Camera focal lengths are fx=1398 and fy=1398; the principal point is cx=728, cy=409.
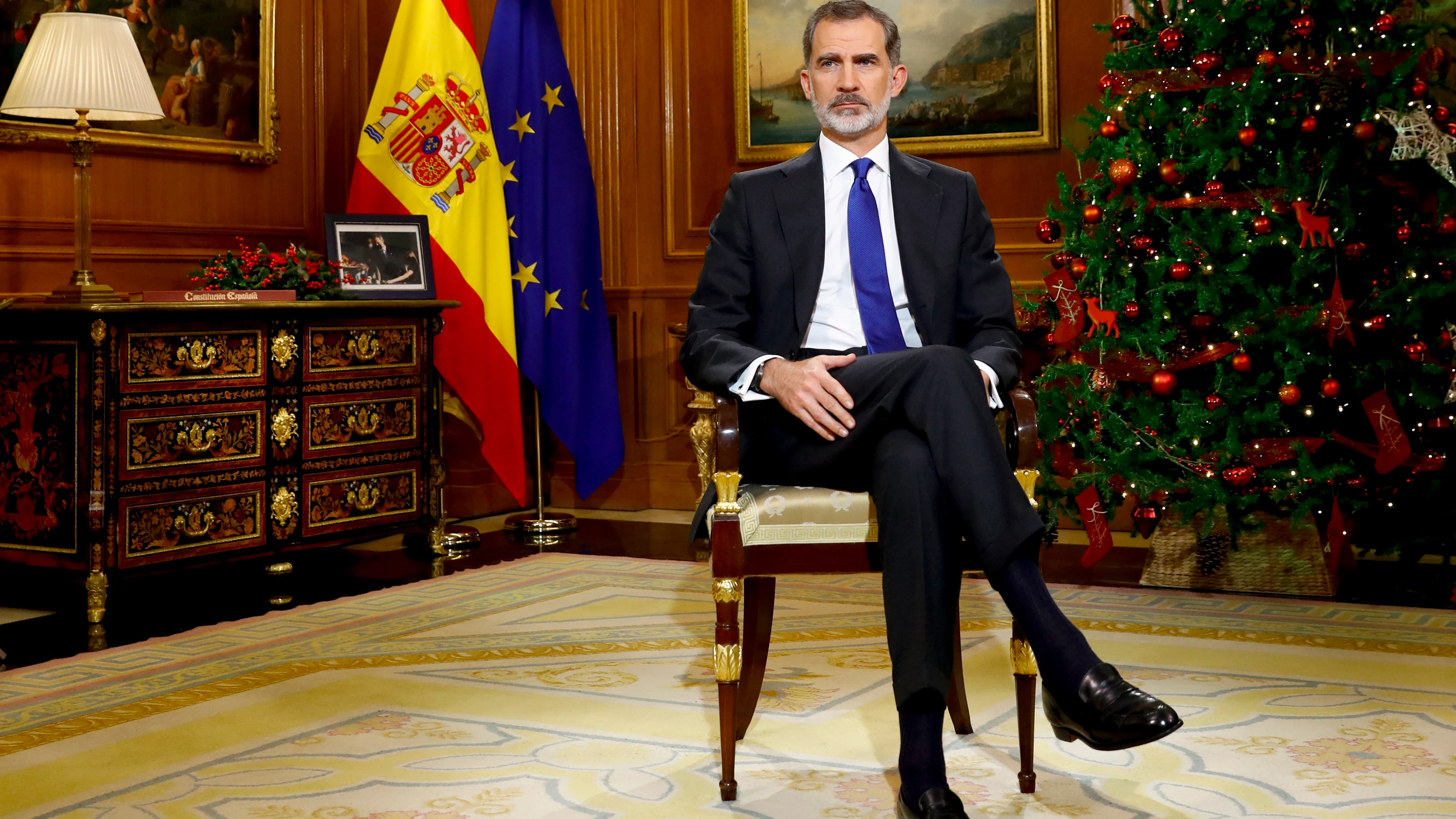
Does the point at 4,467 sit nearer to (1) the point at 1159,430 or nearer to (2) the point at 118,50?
(2) the point at 118,50

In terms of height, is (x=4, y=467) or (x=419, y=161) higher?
(x=419, y=161)

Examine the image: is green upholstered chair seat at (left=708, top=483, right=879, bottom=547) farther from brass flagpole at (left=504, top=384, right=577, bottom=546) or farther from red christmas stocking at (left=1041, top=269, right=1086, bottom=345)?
brass flagpole at (left=504, top=384, right=577, bottom=546)

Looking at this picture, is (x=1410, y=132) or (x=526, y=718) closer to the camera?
(x=526, y=718)

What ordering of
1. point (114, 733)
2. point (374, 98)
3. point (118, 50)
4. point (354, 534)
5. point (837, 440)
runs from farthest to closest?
point (374, 98) < point (354, 534) < point (118, 50) < point (114, 733) < point (837, 440)

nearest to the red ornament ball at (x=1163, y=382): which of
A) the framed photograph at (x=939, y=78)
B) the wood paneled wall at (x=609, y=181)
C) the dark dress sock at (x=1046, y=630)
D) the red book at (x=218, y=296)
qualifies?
the wood paneled wall at (x=609, y=181)

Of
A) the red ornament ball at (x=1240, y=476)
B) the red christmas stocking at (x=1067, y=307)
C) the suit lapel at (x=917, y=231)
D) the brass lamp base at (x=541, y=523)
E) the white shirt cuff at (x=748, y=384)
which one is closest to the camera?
the white shirt cuff at (x=748, y=384)

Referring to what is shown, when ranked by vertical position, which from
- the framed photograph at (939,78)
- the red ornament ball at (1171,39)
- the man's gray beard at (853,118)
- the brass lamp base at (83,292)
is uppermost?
the framed photograph at (939,78)

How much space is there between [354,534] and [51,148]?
5.68ft

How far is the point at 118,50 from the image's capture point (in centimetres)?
445

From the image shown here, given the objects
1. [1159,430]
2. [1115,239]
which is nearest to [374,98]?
[1115,239]

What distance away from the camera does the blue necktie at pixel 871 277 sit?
2.94m

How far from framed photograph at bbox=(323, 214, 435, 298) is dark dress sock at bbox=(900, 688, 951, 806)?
139 inches

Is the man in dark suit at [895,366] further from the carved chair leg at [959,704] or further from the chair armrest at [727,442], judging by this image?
the carved chair leg at [959,704]

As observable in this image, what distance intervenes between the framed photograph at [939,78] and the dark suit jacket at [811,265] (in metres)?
3.35
